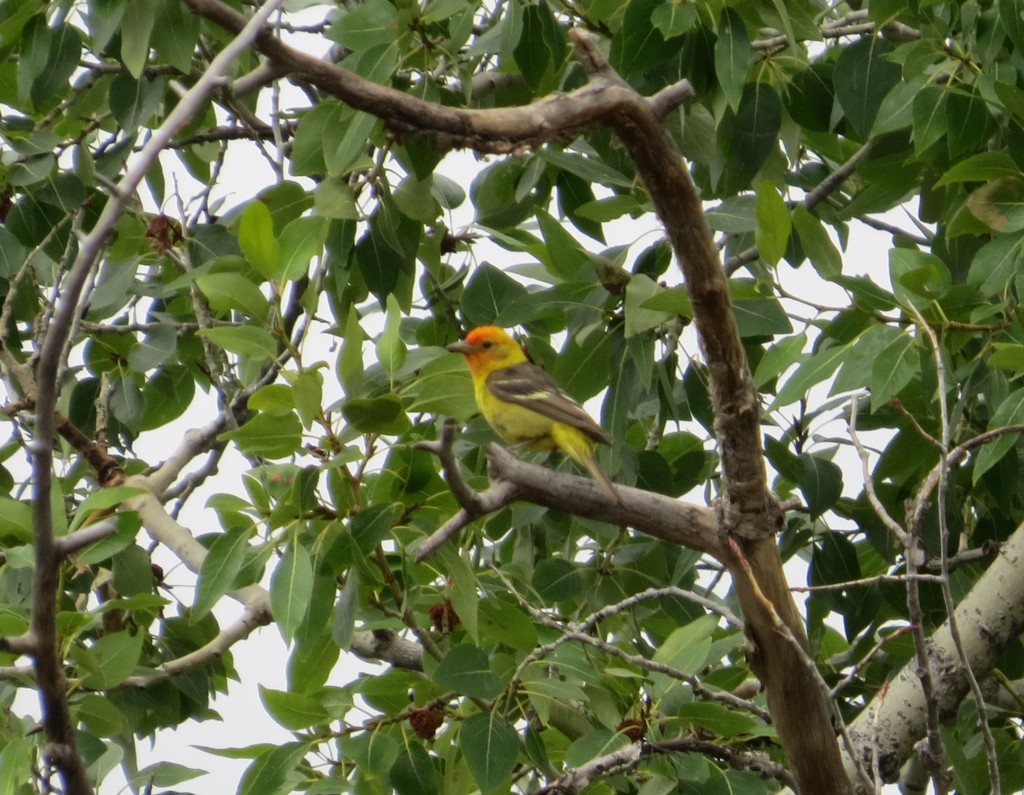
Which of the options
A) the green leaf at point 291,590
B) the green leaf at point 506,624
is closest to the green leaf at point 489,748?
the green leaf at point 506,624

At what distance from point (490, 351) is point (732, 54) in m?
2.85

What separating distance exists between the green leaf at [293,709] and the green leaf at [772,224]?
71.0 inches

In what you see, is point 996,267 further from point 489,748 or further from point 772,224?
point 489,748

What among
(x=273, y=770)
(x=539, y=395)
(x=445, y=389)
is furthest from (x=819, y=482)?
(x=273, y=770)

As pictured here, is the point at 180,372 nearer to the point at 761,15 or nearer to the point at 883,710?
the point at 761,15

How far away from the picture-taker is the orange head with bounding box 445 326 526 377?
19.9 feet

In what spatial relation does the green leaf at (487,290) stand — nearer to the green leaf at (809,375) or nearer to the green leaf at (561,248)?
the green leaf at (561,248)

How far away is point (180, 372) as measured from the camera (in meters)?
5.14

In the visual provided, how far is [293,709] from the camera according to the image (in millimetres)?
3482

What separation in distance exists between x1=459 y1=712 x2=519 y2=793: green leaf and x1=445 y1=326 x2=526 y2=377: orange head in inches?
109

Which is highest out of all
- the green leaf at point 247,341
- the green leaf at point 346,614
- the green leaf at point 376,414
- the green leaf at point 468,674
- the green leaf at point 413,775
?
the green leaf at point 247,341

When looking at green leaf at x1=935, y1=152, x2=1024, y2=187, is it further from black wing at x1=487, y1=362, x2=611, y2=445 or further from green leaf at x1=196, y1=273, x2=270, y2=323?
green leaf at x1=196, y1=273, x2=270, y2=323

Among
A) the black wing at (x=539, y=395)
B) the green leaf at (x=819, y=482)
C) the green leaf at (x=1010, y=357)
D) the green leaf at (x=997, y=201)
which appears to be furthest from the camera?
the black wing at (x=539, y=395)

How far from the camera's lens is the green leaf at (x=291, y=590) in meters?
3.04
